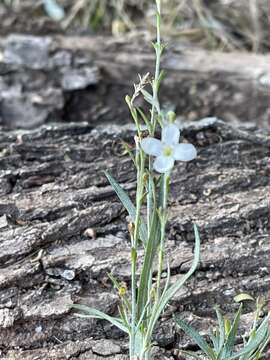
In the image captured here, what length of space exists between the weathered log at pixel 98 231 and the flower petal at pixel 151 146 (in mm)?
455

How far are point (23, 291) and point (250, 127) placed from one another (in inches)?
32.8

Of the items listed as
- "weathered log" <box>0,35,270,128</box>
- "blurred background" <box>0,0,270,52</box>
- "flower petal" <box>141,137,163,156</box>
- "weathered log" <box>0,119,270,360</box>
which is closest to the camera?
"flower petal" <box>141,137,163,156</box>

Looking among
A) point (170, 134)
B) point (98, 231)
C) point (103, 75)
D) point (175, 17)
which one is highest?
point (170, 134)

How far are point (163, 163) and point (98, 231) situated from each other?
51cm

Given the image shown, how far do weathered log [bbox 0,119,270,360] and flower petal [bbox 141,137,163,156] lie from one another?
1.49ft

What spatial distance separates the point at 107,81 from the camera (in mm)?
2340

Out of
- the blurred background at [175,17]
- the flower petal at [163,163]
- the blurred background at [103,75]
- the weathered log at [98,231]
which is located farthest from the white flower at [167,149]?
the blurred background at [175,17]

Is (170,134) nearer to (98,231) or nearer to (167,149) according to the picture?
(167,149)

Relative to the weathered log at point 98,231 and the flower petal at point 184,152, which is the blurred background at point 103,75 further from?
the flower petal at point 184,152

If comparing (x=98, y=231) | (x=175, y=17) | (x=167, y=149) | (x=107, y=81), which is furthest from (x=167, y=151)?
(x=175, y=17)

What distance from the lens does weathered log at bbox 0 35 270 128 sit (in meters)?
2.23

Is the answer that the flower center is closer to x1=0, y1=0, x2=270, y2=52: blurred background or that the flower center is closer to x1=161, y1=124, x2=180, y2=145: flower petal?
x1=161, y1=124, x2=180, y2=145: flower petal

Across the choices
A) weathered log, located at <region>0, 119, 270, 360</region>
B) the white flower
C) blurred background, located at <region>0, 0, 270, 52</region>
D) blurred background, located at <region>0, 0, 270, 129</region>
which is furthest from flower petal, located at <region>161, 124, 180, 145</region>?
blurred background, located at <region>0, 0, 270, 52</region>

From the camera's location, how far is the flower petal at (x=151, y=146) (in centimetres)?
97
